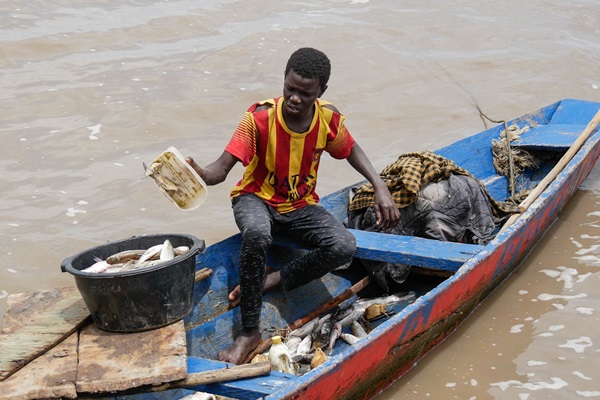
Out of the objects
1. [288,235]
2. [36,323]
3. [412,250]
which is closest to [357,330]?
[412,250]

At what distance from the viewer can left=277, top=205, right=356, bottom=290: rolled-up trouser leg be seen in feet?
11.9

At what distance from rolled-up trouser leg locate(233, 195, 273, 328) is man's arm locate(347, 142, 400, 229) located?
0.64 meters

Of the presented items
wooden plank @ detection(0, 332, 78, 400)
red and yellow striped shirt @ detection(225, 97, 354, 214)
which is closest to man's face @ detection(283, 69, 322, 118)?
red and yellow striped shirt @ detection(225, 97, 354, 214)

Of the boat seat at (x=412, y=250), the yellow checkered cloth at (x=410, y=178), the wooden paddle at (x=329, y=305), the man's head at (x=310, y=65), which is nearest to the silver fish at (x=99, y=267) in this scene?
the wooden paddle at (x=329, y=305)

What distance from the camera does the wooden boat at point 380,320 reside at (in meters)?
2.91

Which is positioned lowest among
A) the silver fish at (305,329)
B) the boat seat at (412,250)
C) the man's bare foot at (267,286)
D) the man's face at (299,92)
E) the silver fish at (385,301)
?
the silver fish at (305,329)

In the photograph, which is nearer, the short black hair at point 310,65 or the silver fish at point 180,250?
the silver fish at point 180,250

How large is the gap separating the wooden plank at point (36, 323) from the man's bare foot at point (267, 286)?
33.7 inches

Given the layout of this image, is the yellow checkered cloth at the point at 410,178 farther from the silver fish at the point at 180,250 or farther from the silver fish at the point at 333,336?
the silver fish at the point at 180,250

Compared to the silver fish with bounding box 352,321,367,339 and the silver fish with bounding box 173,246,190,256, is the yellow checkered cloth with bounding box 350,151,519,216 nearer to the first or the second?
the silver fish with bounding box 352,321,367,339

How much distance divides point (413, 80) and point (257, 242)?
6.16m

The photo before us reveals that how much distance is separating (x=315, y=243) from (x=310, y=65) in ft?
2.98

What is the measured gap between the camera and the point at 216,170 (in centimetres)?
337

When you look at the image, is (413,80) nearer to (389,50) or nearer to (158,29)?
(389,50)
